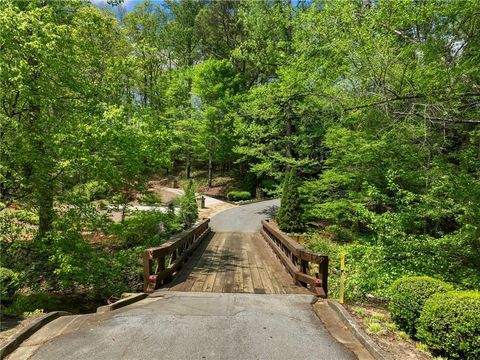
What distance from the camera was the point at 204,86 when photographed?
33312mm

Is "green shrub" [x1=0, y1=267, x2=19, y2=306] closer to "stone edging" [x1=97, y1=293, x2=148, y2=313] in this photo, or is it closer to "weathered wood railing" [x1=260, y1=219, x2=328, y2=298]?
"stone edging" [x1=97, y1=293, x2=148, y2=313]

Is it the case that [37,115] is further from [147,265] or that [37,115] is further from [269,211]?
[269,211]

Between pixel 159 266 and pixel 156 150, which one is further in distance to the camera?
pixel 156 150

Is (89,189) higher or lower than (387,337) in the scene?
higher

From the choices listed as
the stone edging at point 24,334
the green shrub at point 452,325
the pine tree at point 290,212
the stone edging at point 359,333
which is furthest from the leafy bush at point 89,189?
the pine tree at point 290,212

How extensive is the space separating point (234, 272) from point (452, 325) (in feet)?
18.3

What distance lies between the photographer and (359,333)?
177 inches

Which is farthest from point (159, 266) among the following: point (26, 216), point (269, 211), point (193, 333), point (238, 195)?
point (238, 195)

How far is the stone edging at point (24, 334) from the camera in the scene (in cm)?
397

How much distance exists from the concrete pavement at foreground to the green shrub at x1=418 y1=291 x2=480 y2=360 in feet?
3.39

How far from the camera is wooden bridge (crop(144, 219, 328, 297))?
681 cm

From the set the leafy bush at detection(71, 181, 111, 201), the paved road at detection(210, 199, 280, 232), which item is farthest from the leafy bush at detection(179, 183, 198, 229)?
the leafy bush at detection(71, 181, 111, 201)

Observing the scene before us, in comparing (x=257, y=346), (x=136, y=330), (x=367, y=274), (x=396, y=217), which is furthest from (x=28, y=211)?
(x=396, y=217)

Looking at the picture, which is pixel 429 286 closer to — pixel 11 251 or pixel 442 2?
pixel 442 2
